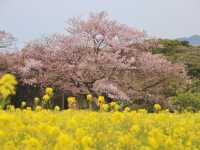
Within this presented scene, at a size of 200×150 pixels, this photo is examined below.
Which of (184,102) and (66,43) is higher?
(66,43)

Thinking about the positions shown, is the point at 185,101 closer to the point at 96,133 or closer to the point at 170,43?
the point at 96,133

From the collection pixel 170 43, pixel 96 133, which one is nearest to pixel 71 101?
pixel 96 133

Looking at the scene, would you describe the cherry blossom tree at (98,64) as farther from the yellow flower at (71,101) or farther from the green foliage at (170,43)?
the green foliage at (170,43)

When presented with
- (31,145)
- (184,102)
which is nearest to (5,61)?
(184,102)

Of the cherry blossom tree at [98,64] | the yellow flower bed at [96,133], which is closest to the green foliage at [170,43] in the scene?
the cherry blossom tree at [98,64]

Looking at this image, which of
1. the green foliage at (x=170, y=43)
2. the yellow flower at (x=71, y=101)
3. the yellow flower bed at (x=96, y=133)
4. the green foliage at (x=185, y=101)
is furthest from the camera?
the green foliage at (x=170, y=43)

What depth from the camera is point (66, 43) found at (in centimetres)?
2414

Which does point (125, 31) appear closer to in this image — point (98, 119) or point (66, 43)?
point (66, 43)

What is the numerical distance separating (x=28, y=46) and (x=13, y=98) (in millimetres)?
2066

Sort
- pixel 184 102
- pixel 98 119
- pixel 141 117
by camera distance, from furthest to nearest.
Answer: pixel 184 102, pixel 141 117, pixel 98 119

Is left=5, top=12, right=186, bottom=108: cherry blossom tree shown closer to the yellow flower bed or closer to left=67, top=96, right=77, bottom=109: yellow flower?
left=67, top=96, right=77, bottom=109: yellow flower

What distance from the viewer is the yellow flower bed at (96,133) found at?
21.6 feet

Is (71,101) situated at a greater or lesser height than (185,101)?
greater

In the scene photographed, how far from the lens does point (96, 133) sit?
8398 mm
